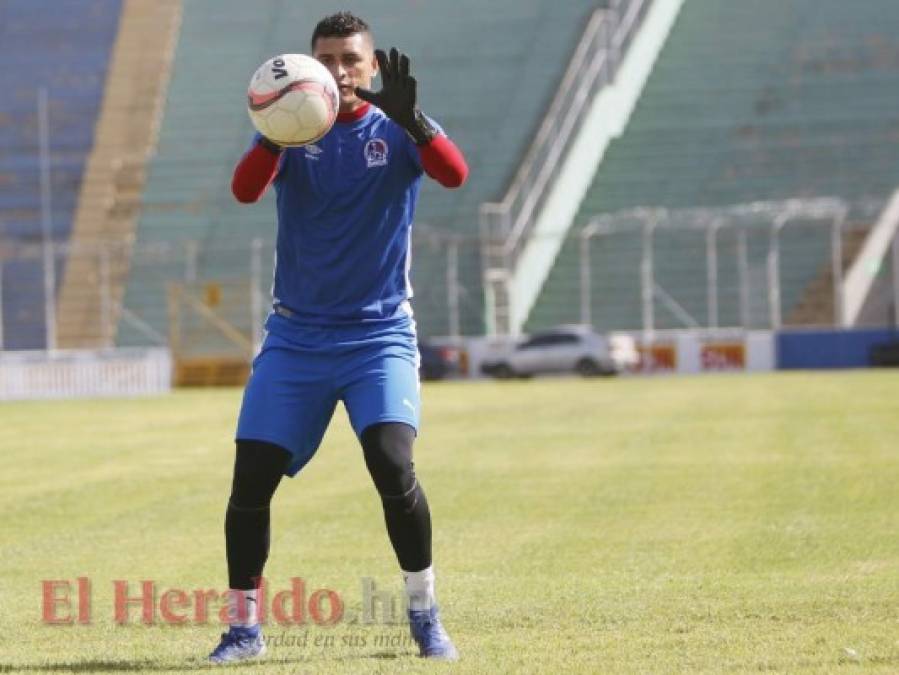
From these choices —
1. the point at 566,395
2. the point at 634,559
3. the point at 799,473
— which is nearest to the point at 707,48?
the point at 566,395

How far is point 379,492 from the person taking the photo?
7641 millimetres

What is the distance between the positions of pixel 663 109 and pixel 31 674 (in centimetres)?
4795

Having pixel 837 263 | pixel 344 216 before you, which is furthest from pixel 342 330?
pixel 837 263

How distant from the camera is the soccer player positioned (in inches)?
299

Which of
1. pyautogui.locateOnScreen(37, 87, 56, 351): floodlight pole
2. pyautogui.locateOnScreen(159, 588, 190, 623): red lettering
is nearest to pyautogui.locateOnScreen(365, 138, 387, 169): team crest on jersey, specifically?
pyautogui.locateOnScreen(159, 588, 190, 623): red lettering

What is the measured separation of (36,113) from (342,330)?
50067 millimetres

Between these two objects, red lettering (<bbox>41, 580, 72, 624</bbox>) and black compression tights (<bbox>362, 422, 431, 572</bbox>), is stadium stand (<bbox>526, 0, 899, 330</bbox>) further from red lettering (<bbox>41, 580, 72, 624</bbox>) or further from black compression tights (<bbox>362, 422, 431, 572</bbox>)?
black compression tights (<bbox>362, 422, 431, 572</bbox>)

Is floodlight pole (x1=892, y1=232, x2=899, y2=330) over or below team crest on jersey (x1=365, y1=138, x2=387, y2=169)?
below

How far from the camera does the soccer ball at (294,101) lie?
729 centimetres

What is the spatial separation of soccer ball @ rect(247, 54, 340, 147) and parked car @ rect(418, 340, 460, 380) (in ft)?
136

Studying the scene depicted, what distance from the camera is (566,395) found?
36000 millimetres

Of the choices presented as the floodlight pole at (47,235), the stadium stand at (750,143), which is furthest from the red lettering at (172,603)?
the stadium stand at (750,143)

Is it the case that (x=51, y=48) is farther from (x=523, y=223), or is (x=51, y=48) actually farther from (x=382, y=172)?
(x=382, y=172)

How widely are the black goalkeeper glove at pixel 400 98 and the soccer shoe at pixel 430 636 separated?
172 centimetres
